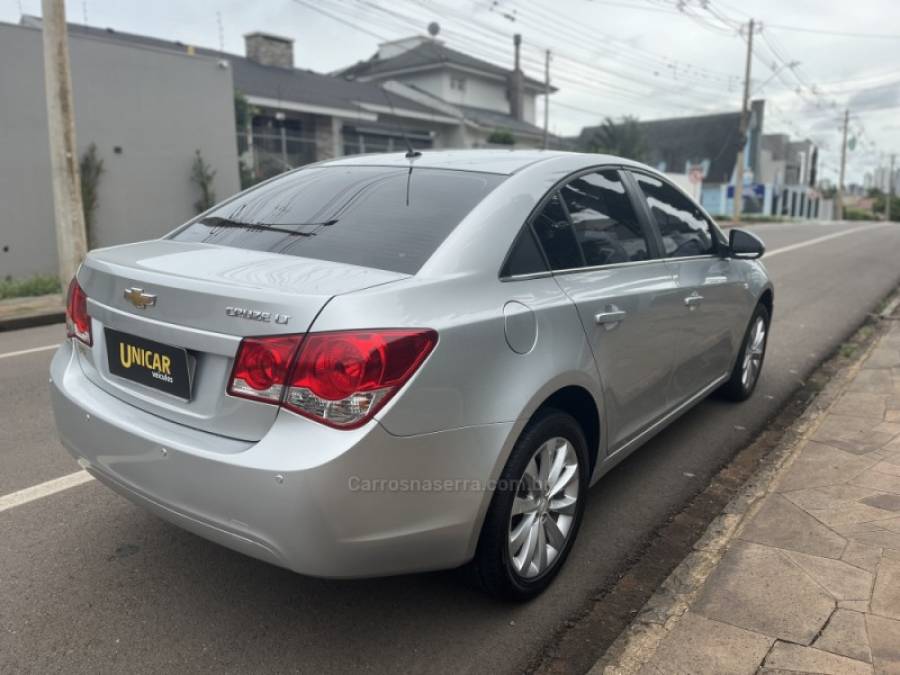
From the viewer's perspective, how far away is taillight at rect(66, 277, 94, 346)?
9.54ft

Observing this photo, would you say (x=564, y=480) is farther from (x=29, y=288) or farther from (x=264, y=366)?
(x=29, y=288)

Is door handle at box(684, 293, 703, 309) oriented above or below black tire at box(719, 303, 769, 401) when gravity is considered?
above

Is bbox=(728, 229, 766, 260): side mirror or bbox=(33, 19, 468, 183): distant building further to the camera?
bbox=(33, 19, 468, 183): distant building

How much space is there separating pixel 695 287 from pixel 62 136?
8.41 meters

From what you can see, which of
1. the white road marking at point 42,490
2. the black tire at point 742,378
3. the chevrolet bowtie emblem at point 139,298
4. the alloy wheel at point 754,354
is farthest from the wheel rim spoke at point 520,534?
the alloy wheel at point 754,354

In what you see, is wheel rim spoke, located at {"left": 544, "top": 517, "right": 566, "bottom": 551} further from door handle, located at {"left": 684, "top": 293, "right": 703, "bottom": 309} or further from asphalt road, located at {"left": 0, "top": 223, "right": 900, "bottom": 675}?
door handle, located at {"left": 684, "top": 293, "right": 703, "bottom": 309}

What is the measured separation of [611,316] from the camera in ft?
10.3

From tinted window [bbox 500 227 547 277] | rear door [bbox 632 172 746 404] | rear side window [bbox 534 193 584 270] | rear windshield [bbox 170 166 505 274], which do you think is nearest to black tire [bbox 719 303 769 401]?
rear door [bbox 632 172 746 404]

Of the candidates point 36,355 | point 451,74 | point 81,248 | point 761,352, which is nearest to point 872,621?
point 761,352

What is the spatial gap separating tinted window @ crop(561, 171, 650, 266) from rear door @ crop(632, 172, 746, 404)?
0.24 m

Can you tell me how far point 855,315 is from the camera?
9.19m

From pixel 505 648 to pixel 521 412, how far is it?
0.84 meters

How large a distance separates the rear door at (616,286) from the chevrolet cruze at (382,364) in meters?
0.01

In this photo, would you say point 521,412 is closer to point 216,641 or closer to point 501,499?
point 501,499
